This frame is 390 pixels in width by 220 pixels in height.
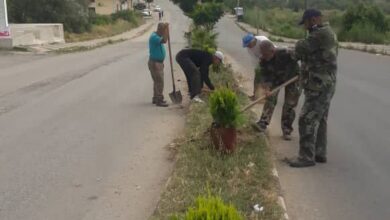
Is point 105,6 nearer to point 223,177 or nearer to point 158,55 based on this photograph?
point 158,55

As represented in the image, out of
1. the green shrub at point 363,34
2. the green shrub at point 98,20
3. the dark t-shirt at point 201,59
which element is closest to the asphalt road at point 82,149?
the dark t-shirt at point 201,59

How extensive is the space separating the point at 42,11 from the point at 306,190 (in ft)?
141

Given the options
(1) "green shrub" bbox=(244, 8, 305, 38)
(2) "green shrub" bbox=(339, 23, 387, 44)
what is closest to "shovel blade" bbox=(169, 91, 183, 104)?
(2) "green shrub" bbox=(339, 23, 387, 44)

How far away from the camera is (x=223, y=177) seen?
246 inches

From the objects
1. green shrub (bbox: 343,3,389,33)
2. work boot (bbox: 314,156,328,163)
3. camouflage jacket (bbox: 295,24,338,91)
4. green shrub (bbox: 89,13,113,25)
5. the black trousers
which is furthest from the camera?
green shrub (bbox: 89,13,113,25)

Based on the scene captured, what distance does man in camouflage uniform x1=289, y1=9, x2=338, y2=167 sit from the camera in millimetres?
7016

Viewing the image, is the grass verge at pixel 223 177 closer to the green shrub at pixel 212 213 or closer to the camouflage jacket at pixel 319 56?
the camouflage jacket at pixel 319 56

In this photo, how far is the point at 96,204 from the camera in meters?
5.92

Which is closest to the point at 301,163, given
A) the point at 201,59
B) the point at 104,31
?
the point at 201,59

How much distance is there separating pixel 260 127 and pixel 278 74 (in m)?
0.84

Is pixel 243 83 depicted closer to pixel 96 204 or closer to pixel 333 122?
pixel 333 122

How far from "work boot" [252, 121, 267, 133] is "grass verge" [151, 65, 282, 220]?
290 mm

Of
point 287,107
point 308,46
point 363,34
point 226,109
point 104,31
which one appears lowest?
point 104,31

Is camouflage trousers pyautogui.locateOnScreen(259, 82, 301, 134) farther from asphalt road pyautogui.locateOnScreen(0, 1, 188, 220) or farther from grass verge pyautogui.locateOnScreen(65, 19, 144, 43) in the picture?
grass verge pyautogui.locateOnScreen(65, 19, 144, 43)
